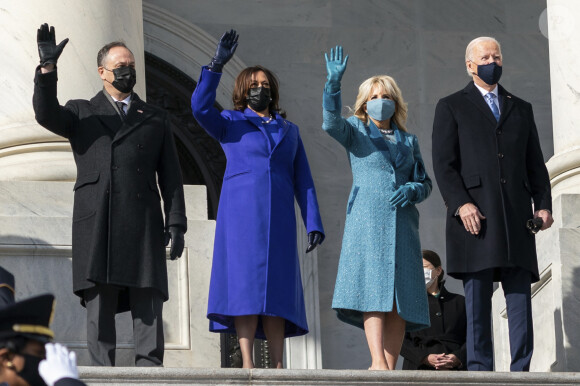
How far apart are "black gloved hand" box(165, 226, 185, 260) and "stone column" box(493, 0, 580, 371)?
266 centimetres

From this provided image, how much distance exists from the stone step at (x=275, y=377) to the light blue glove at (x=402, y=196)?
52.5 inches

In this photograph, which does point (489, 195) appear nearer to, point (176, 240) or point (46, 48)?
point (176, 240)

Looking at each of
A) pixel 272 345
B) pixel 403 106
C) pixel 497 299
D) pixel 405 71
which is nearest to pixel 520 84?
pixel 405 71

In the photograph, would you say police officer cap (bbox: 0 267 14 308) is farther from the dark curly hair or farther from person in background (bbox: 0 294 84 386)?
the dark curly hair

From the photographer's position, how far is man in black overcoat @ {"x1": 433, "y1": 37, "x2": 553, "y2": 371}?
9.52 metres

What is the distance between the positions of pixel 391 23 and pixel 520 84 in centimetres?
140

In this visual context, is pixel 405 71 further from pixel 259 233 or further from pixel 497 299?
pixel 259 233

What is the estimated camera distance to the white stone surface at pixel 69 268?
10.4 meters

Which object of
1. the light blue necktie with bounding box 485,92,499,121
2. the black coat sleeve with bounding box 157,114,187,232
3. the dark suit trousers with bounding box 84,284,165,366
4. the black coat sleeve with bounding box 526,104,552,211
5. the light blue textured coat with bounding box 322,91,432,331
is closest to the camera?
the dark suit trousers with bounding box 84,284,165,366

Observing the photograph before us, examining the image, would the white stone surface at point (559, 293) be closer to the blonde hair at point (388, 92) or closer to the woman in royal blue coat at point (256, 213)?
the blonde hair at point (388, 92)

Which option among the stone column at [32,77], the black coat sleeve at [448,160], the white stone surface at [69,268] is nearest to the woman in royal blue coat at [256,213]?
the black coat sleeve at [448,160]

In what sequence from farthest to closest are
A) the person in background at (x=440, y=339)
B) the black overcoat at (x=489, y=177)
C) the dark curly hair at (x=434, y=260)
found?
the dark curly hair at (x=434, y=260) → the person in background at (x=440, y=339) → the black overcoat at (x=489, y=177)

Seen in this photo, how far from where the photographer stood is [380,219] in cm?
972

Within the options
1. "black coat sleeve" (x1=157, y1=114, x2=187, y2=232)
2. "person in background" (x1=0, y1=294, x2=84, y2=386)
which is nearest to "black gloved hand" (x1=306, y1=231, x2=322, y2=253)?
"black coat sleeve" (x1=157, y1=114, x2=187, y2=232)
